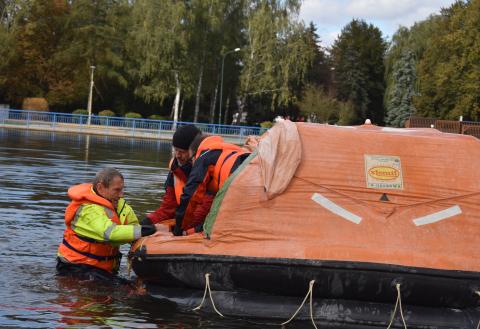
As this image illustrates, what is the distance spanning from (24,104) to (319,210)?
55.3 m

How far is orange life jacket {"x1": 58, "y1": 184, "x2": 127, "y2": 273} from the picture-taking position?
7.70m

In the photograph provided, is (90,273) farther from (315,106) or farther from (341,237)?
(315,106)

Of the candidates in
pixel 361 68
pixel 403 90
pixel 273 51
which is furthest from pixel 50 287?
pixel 361 68

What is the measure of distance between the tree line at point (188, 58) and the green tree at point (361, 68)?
1208 cm

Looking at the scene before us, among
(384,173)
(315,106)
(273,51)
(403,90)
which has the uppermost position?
(273,51)

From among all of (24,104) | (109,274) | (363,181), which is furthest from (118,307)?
(24,104)

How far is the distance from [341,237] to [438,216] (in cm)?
88

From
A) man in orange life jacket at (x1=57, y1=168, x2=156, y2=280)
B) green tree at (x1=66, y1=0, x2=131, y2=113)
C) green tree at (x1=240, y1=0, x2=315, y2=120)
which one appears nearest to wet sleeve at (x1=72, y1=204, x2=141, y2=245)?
man in orange life jacket at (x1=57, y1=168, x2=156, y2=280)

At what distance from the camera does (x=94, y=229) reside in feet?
24.8

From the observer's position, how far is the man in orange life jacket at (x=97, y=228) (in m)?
7.52

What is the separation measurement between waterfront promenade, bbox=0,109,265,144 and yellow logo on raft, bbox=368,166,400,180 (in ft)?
142

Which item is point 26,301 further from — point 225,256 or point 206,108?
point 206,108

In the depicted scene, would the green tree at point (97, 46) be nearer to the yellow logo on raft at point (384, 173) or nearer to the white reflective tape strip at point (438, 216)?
the yellow logo on raft at point (384, 173)

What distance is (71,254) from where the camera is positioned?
7.94 meters
